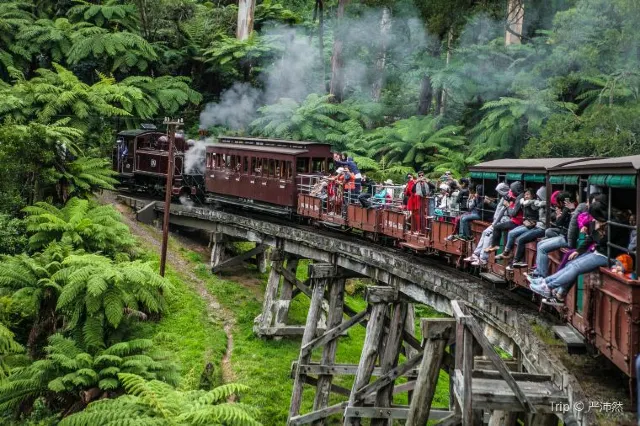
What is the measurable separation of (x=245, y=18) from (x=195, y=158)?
12.0m

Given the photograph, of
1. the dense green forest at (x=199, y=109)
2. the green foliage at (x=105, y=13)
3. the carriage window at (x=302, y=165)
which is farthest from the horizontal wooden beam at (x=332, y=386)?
the green foliage at (x=105, y=13)

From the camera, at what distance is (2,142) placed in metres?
21.2

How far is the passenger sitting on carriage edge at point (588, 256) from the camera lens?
27.1ft

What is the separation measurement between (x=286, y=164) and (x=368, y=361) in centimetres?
1074

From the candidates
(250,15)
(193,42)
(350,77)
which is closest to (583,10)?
(350,77)

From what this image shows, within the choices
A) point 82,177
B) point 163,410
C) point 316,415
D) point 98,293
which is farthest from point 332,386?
point 82,177

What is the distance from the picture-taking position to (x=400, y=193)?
67.7 feet

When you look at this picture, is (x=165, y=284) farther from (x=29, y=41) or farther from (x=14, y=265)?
(x=29, y=41)

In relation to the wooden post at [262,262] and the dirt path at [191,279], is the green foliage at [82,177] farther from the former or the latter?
the wooden post at [262,262]

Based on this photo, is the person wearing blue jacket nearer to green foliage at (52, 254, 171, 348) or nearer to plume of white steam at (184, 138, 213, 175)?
green foliage at (52, 254, 171, 348)

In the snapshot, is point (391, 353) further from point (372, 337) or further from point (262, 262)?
point (262, 262)

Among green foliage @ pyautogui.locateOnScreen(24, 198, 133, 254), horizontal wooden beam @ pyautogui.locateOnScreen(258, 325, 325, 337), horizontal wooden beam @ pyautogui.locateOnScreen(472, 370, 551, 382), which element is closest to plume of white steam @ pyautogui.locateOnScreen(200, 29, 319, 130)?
green foliage @ pyautogui.locateOnScreen(24, 198, 133, 254)

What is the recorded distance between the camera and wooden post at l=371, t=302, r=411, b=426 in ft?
40.8

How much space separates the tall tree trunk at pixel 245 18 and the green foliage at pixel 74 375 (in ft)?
86.8
